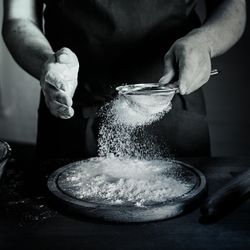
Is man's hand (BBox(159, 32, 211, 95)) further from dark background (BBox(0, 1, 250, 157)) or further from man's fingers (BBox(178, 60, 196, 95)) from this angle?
dark background (BBox(0, 1, 250, 157))

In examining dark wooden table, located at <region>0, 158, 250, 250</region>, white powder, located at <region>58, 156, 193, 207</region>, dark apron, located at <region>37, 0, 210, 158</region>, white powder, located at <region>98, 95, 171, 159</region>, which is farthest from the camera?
dark apron, located at <region>37, 0, 210, 158</region>

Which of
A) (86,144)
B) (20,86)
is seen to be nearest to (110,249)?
(86,144)

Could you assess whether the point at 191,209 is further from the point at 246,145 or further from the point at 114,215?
the point at 246,145

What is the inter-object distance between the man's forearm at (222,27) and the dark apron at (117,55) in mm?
125

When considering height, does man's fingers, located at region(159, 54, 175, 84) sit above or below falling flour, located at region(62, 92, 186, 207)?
above

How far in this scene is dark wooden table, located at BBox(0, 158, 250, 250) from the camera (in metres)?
0.85

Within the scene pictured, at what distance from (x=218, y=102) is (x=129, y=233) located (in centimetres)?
214

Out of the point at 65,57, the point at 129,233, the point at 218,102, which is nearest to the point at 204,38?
the point at 65,57

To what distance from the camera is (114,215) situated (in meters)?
0.95

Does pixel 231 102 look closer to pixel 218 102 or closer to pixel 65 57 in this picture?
pixel 218 102

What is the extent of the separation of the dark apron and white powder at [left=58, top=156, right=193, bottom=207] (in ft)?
1.02

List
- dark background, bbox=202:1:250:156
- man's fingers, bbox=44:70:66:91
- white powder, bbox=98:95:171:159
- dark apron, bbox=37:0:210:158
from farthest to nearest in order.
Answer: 1. dark background, bbox=202:1:250:156
2. dark apron, bbox=37:0:210:158
3. white powder, bbox=98:95:171:159
4. man's fingers, bbox=44:70:66:91

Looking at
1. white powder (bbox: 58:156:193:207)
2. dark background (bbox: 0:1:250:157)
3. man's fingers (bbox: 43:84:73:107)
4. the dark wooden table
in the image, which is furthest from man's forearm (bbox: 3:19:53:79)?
dark background (bbox: 0:1:250:157)

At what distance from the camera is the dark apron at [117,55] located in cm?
158
